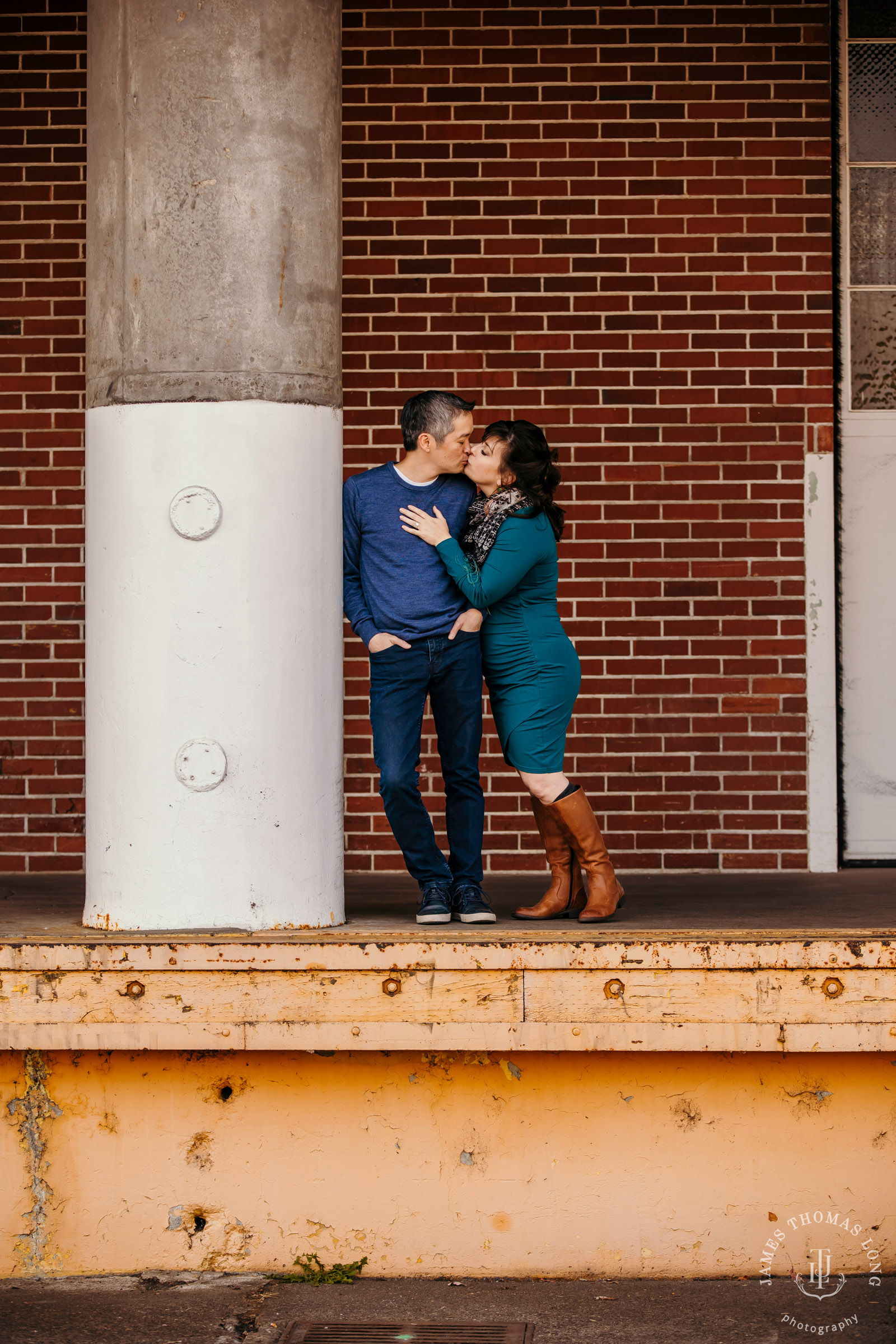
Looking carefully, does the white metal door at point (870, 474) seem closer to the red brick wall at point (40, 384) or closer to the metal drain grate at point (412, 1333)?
the metal drain grate at point (412, 1333)

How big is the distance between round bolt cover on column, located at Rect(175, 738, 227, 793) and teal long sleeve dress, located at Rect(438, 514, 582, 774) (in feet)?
2.92

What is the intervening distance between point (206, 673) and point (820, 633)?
10.3 ft

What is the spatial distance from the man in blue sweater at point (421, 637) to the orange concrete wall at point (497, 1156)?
61 cm

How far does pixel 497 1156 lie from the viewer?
14.0ft

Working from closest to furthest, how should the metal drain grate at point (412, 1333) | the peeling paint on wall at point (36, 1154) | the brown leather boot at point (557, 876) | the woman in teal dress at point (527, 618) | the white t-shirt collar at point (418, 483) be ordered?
the metal drain grate at point (412, 1333) < the peeling paint on wall at point (36, 1154) < the woman in teal dress at point (527, 618) < the white t-shirt collar at point (418, 483) < the brown leather boot at point (557, 876)

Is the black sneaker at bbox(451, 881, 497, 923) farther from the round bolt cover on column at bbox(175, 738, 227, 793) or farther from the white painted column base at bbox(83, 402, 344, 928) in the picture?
the round bolt cover on column at bbox(175, 738, 227, 793)

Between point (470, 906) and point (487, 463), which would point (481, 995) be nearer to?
point (470, 906)

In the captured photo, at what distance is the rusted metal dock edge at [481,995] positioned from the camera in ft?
13.4

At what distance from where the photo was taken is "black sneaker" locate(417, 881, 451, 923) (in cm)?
452

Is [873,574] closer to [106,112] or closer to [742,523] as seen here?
[742,523]

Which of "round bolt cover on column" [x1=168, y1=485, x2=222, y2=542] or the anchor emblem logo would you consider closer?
the anchor emblem logo

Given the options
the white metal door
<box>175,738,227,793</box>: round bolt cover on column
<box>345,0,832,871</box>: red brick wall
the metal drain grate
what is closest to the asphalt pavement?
the metal drain grate

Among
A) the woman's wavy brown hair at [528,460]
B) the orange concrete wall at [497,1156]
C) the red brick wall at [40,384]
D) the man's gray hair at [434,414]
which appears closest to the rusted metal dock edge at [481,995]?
the orange concrete wall at [497,1156]

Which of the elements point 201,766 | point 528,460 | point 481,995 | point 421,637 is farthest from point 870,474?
point 201,766
